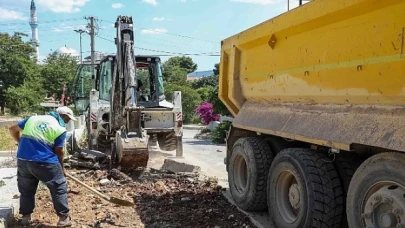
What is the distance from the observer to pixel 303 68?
14.4 feet

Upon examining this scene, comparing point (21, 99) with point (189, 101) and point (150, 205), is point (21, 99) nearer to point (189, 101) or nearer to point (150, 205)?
point (189, 101)

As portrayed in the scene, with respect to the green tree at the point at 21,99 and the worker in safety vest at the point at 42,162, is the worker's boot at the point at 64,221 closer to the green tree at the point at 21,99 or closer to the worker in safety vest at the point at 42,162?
the worker in safety vest at the point at 42,162

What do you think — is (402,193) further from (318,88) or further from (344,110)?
(318,88)

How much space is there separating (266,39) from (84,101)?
1005cm

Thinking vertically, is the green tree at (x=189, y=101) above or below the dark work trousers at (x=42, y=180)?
above

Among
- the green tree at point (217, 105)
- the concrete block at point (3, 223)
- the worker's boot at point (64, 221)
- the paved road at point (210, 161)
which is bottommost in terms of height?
the paved road at point (210, 161)

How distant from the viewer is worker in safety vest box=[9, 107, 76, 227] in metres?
5.12

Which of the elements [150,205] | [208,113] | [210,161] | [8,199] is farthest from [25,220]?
[208,113]

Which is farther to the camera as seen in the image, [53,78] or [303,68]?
[53,78]

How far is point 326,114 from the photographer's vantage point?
4.03 m

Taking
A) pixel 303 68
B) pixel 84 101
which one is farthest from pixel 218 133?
pixel 303 68

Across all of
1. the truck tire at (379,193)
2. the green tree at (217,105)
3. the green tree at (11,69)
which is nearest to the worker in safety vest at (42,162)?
the truck tire at (379,193)

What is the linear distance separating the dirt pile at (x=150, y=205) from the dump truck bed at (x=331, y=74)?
1.21 metres

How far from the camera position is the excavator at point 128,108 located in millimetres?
8539
